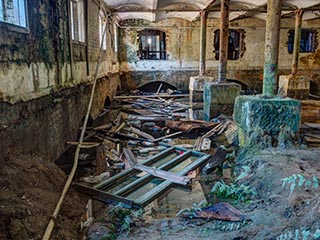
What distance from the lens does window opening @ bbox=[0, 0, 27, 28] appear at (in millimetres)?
3350

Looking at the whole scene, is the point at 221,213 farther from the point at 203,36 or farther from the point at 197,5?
the point at 197,5

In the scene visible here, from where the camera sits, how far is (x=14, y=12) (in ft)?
11.9

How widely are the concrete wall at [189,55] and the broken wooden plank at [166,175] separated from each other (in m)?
11.9

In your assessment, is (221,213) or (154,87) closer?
(221,213)

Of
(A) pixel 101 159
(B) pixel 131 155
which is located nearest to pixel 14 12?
(A) pixel 101 159

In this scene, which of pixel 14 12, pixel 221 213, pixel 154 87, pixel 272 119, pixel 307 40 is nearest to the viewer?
pixel 221 213

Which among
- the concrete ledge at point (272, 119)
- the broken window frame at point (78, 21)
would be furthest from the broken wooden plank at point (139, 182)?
the broken window frame at point (78, 21)

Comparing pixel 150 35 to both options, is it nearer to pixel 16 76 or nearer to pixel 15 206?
pixel 16 76

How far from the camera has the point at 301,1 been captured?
10117 millimetres

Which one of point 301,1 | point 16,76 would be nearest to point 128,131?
point 16,76

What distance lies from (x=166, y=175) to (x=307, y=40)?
1592 centimetres

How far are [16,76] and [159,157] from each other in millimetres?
2735

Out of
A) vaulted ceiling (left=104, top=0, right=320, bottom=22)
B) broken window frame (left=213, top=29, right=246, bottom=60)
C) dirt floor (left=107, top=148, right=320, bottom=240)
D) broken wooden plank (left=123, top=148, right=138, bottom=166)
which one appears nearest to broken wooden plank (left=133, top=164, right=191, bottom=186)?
broken wooden plank (left=123, top=148, right=138, bottom=166)

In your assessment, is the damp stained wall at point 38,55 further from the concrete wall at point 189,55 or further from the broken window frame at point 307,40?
the broken window frame at point 307,40
